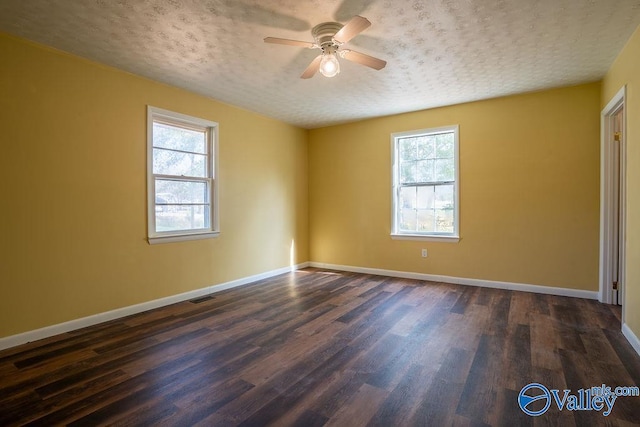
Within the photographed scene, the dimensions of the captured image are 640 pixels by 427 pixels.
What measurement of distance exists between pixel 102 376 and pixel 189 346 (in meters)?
0.64

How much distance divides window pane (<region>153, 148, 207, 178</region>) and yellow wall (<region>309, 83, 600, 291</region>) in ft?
8.42

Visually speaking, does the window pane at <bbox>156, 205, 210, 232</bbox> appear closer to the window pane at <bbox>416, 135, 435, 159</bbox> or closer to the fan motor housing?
the fan motor housing

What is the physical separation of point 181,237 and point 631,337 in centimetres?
460

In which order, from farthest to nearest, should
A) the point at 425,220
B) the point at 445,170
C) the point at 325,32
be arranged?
1. the point at 425,220
2. the point at 445,170
3. the point at 325,32

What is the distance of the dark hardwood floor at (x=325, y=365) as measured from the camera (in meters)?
1.85

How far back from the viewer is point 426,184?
505 cm

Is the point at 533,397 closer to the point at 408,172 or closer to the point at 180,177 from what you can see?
the point at 408,172

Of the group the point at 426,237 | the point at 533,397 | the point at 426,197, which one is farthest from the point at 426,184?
the point at 533,397

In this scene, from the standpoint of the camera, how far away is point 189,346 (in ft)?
9.02

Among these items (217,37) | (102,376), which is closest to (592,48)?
(217,37)

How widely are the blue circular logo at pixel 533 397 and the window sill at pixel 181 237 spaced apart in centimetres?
371

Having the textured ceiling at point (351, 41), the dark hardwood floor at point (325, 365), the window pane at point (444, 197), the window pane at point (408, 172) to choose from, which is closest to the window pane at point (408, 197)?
the window pane at point (408, 172)

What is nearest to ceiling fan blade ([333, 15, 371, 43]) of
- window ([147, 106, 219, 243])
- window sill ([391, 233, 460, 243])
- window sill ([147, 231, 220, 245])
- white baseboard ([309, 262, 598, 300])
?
window ([147, 106, 219, 243])

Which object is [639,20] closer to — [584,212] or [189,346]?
[584,212]
